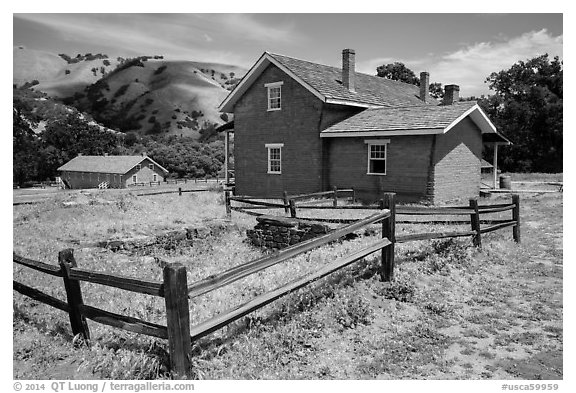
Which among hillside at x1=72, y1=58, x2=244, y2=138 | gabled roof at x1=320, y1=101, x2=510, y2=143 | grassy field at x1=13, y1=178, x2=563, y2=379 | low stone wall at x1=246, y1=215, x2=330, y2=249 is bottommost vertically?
grassy field at x1=13, y1=178, x2=563, y2=379

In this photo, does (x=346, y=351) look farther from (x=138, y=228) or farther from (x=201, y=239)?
(x=138, y=228)

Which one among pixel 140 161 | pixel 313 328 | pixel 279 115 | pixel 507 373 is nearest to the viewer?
pixel 507 373

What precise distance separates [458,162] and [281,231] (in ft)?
42.0

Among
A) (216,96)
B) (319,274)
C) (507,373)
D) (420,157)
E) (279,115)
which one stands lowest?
(507,373)

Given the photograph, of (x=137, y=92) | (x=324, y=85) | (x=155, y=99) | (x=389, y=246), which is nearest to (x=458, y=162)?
(x=324, y=85)

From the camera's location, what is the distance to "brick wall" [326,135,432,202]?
60.0 ft

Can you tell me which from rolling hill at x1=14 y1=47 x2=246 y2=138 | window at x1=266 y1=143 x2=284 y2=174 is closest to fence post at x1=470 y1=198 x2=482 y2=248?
window at x1=266 y1=143 x2=284 y2=174

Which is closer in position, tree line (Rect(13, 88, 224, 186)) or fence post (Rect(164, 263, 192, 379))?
fence post (Rect(164, 263, 192, 379))

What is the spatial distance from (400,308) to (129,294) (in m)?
4.29

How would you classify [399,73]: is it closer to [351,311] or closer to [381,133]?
[381,133]

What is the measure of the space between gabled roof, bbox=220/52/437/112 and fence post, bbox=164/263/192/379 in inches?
688

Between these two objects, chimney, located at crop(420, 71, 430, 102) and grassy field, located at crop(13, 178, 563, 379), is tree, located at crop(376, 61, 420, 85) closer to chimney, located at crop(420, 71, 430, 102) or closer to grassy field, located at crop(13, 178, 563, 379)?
chimney, located at crop(420, 71, 430, 102)

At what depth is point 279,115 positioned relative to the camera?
22.4 m

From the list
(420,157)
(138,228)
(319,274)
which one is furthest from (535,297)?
(420,157)
